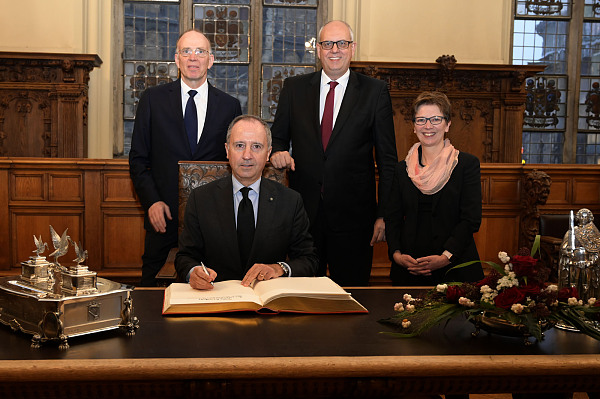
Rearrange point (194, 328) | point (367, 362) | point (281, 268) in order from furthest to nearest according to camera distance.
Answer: point (281, 268), point (194, 328), point (367, 362)

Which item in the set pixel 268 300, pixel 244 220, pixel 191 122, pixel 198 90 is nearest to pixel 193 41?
pixel 198 90

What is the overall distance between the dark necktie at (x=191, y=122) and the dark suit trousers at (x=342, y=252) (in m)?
0.81

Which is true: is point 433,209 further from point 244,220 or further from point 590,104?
point 590,104

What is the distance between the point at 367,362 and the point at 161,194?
225cm

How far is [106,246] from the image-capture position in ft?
17.7

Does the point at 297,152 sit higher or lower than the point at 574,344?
higher

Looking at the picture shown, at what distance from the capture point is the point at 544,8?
891 cm

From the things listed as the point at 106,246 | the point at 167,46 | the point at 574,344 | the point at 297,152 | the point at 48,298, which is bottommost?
the point at 106,246

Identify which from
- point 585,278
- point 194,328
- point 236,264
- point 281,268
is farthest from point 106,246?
point 585,278

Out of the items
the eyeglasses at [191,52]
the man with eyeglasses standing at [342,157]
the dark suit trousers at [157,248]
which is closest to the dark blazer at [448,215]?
the man with eyeglasses standing at [342,157]

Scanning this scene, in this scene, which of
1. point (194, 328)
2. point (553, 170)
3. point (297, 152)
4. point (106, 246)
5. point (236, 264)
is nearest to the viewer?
point (194, 328)

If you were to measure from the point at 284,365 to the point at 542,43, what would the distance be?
28.6 feet

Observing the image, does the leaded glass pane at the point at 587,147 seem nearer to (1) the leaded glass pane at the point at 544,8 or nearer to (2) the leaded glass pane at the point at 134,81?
(1) the leaded glass pane at the point at 544,8

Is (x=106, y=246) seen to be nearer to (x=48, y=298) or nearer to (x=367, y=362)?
(x=48, y=298)
